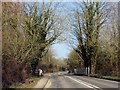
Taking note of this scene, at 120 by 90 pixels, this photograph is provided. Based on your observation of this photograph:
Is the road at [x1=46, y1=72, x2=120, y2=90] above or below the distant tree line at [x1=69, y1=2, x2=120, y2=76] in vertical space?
below

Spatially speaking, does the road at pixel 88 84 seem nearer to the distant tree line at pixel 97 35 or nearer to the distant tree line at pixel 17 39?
the distant tree line at pixel 17 39

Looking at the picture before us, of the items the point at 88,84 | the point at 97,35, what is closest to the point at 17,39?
the point at 88,84

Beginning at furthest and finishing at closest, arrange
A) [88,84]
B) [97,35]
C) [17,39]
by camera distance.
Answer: [97,35]
[88,84]
[17,39]

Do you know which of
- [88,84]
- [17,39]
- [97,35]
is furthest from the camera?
[97,35]

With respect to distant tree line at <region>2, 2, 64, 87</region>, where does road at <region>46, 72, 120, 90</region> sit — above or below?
below

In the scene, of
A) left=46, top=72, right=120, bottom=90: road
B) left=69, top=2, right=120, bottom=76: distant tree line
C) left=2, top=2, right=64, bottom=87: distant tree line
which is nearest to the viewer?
left=2, top=2, right=64, bottom=87: distant tree line

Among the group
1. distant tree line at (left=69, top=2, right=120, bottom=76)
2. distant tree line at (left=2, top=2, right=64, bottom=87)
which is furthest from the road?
distant tree line at (left=69, top=2, right=120, bottom=76)

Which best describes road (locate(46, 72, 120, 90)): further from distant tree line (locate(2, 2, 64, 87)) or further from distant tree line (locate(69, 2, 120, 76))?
distant tree line (locate(69, 2, 120, 76))

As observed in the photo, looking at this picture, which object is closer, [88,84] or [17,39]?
[17,39]

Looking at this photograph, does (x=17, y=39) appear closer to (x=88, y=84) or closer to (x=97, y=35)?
(x=88, y=84)

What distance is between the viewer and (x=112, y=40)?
55625 millimetres

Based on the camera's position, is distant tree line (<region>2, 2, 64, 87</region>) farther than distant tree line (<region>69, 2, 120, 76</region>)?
No

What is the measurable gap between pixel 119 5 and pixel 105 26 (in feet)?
29.4

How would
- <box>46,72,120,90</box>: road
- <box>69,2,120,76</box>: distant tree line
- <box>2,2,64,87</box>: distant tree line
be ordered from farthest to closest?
1. <box>69,2,120,76</box>: distant tree line
2. <box>46,72,120,90</box>: road
3. <box>2,2,64,87</box>: distant tree line
